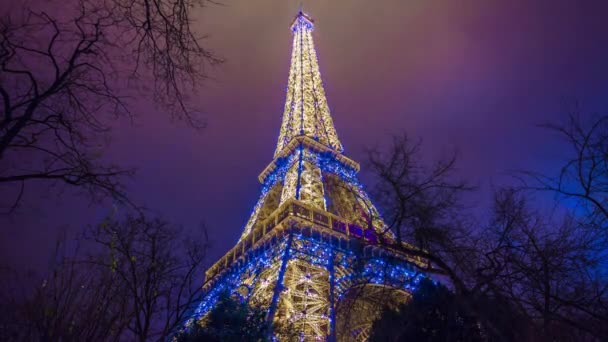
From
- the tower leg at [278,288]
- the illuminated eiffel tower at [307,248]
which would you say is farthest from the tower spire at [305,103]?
the tower leg at [278,288]

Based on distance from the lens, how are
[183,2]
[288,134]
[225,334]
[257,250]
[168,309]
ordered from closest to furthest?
1. [183,2]
2. [168,309]
3. [225,334]
4. [257,250]
5. [288,134]

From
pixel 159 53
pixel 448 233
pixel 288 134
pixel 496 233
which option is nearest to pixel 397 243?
pixel 448 233

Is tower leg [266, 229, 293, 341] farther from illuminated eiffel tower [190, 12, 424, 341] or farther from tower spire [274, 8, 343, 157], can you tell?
tower spire [274, 8, 343, 157]

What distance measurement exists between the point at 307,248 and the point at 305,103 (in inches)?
617

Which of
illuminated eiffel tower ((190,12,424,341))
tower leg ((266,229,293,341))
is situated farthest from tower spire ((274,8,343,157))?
tower leg ((266,229,293,341))

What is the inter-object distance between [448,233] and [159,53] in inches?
200

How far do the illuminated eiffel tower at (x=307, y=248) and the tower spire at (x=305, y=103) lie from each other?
105 mm

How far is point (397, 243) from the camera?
19.7ft

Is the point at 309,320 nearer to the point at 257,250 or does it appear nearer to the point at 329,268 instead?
the point at 329,268

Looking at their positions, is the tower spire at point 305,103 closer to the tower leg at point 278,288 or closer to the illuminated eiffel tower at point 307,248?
the illuminated eiffel tower at point 307,248

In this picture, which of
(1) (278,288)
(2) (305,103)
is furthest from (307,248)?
(2) (305,103)

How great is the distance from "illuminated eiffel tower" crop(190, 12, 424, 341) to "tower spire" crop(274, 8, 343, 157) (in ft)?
0.34

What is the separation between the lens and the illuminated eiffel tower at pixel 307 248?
1336cm

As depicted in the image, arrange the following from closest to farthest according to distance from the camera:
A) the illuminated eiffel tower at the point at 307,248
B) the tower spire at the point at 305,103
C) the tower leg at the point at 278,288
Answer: the tower leg at the point at 278,288
the illuminated eiffel tower at the point at 307,248
the tower spire at the point at 305,103
